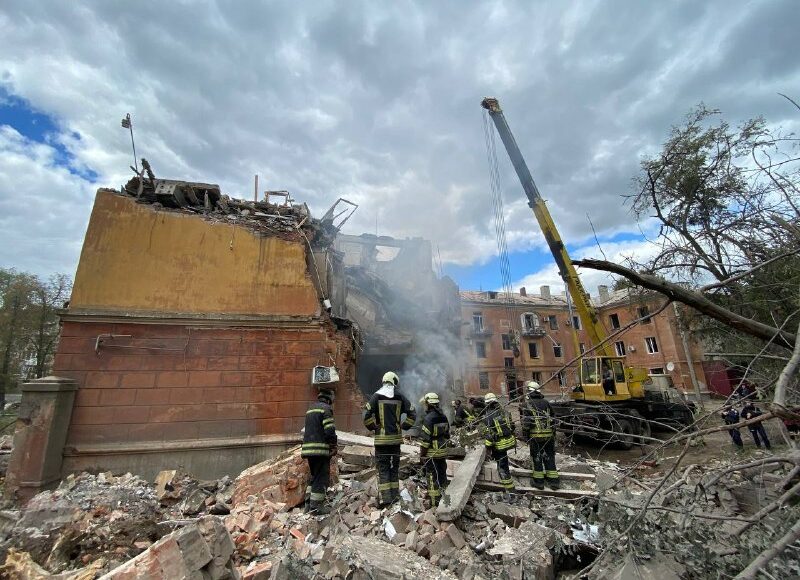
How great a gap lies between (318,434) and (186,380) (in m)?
3.49

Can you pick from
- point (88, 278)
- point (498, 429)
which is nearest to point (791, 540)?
point (498, 429)

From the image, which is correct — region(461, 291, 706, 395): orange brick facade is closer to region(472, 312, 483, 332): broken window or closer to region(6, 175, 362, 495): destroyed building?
region(472, 312, 483, 332): broken window

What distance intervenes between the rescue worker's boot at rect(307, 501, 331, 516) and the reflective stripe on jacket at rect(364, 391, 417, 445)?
114cm

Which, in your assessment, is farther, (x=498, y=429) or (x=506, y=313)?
(x=506, y=313)

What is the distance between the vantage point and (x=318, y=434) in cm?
556

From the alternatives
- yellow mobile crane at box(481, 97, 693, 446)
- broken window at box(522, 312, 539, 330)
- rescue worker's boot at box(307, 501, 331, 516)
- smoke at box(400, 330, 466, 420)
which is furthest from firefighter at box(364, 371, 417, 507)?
broken window at box(522, 312, 539, 330)

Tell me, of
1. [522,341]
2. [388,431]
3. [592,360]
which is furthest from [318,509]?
[522,341]

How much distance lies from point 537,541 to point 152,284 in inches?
316

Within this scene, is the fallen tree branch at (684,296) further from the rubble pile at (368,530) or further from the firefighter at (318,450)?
the firefighter at (318,450)

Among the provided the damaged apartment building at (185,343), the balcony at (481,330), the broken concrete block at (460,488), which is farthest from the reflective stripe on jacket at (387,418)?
the balcony at (481,330)

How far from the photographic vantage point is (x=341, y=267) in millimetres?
11180

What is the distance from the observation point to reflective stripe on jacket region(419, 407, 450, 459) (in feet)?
18.0

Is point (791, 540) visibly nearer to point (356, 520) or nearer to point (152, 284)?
point (356, 520)

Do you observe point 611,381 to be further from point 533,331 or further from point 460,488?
point 533,331
